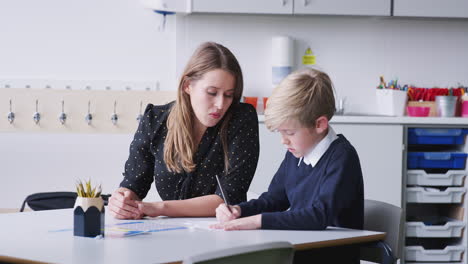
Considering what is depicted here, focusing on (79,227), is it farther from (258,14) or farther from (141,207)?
(258,14)

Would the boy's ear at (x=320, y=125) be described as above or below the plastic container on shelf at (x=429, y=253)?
above

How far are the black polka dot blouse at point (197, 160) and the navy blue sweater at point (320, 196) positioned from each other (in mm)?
163

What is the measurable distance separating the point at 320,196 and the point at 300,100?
0.30 metres

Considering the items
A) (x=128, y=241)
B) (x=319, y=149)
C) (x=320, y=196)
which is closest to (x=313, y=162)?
(x=319, y=149)

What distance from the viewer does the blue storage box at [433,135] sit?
4.07m

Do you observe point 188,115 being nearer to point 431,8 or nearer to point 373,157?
point 373,157

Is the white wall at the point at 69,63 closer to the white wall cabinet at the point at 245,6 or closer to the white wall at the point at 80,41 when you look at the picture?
the white wall at the point at 80,41

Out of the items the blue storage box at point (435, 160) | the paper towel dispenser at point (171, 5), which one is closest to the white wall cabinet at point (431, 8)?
the blue storage box at point (435, 160)

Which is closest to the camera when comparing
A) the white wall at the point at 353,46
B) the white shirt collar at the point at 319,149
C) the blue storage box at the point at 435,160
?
the white shirt collar at the point at 319,149

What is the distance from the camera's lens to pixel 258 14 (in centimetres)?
411

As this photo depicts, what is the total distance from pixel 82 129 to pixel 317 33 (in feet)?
5.24

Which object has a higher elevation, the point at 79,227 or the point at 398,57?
the point at 398,57

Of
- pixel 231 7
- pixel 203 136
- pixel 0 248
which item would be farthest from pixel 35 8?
pixel 0 248

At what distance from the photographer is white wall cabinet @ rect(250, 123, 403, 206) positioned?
13.0ft
